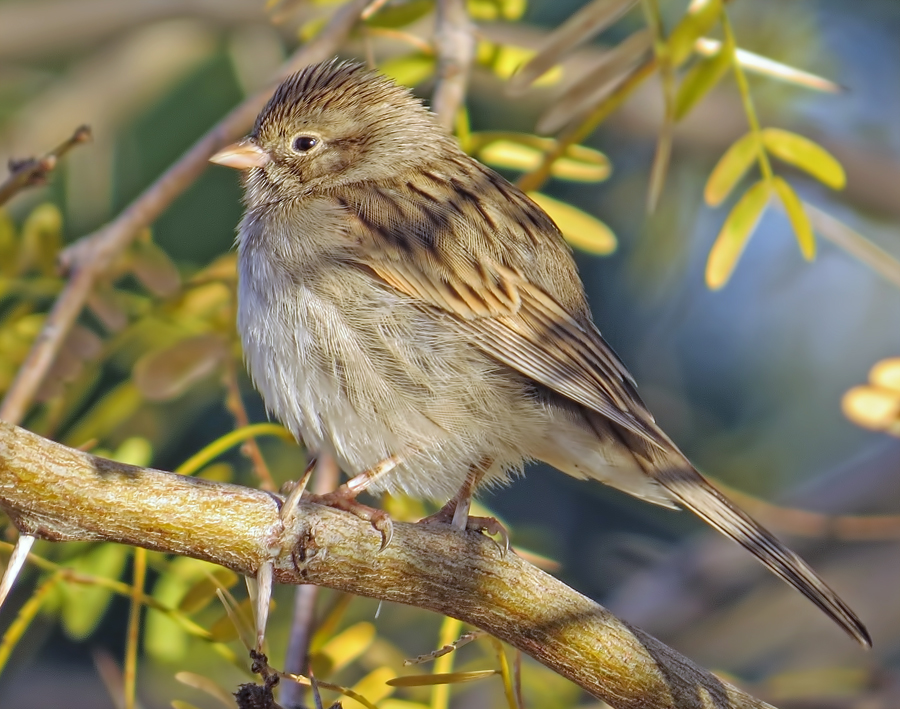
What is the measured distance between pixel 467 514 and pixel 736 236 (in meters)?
0.99

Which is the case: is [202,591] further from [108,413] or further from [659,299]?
[659,299]

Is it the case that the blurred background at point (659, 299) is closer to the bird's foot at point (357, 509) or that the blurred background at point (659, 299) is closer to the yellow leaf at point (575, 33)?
the yellow leaf at point (575, 33)

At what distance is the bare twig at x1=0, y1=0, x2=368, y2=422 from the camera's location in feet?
10.1

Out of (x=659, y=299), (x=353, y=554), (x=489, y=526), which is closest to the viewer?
(x=353, y=554)

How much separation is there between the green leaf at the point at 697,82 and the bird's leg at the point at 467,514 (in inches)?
41.6

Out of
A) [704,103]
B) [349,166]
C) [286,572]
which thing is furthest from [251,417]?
[286,572]

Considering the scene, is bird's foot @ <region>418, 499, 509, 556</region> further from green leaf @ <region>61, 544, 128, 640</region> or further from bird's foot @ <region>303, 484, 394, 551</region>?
green leaf @ <region>61, 544, 128, 640</region>

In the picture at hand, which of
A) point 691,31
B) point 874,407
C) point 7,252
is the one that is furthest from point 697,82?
point 7,252

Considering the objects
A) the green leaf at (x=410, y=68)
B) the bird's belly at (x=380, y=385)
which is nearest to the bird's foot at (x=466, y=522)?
the bird's belly at (x=380, y=385)

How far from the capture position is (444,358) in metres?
3.00

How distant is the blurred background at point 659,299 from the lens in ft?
17.2

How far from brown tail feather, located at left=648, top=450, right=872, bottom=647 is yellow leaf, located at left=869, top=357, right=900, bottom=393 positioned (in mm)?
588

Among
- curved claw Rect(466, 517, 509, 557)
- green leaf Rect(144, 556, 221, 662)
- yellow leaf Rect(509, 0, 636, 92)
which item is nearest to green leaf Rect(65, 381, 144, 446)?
green leaf Rect(144, 556, 221, 662)

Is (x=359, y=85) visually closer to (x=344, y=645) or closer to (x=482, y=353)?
(x=482, y=353)
